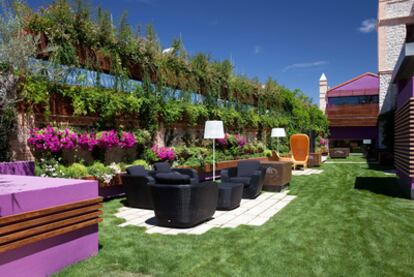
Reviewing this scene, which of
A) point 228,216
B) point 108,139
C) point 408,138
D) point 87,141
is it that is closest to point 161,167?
point 108,139

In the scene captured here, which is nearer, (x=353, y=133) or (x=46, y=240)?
(x=46, y=240)

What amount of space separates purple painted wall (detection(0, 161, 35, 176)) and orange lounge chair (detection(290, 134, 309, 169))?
1024cm

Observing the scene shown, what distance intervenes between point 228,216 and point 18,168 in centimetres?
386

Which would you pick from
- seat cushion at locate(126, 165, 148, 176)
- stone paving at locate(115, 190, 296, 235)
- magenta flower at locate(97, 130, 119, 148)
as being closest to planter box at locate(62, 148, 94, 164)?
magenta flower at locate(97, 130, 119, 148)

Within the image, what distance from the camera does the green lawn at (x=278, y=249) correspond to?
3.41 metres

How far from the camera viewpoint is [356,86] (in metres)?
34.7

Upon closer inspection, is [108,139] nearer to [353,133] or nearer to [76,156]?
[76,156]

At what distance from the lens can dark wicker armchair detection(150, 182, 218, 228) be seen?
4.84 meters

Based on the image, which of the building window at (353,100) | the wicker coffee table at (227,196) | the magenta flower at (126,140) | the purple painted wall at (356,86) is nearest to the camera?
the wicker coffee table at (227,196)

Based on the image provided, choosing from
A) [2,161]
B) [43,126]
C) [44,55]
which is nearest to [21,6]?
[44,55]

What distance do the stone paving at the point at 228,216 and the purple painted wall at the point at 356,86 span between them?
94.5ft

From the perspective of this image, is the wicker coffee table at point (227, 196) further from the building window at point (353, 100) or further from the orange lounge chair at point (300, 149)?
the building window at point (353, 100)

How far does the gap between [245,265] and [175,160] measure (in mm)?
6664

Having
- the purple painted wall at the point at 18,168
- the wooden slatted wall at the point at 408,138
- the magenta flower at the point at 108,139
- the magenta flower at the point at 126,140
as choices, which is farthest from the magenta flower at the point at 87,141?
the wooden slatted wall at the point at 408,138
